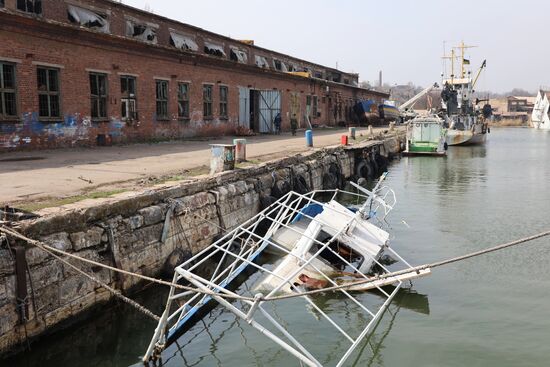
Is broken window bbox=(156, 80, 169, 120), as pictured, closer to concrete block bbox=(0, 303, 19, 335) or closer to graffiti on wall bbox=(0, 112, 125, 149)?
graffiti on wall bbox=(0, 112, 125, 149)

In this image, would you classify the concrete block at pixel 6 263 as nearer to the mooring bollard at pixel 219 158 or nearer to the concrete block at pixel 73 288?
the concrete block at pixel 73 288

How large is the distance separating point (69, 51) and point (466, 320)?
14496mm

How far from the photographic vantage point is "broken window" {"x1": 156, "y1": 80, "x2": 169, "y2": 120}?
21000 mm

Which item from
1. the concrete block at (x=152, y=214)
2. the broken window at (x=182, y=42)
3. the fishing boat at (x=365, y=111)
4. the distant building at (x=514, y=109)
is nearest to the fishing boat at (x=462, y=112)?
the fishing boat at (x=365, y=111)

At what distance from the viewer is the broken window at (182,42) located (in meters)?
25.5

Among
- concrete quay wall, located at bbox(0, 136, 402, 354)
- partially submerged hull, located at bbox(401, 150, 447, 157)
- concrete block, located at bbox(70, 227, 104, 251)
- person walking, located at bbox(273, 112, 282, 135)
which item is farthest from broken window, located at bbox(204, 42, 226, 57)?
concrete block, located at bbox(70, 227, 104, 251)

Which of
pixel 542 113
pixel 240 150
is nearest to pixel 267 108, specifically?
pixel 240 150

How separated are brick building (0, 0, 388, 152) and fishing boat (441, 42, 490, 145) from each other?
15.1 meters

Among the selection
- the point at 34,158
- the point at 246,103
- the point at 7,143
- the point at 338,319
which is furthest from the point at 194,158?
the point at 246,103

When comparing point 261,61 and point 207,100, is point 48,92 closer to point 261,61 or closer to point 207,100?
point 207,100

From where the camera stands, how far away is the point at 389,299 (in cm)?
739

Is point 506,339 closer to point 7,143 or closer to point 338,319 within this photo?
point 338,319

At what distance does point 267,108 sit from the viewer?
3041cm

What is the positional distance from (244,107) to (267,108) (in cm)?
270
